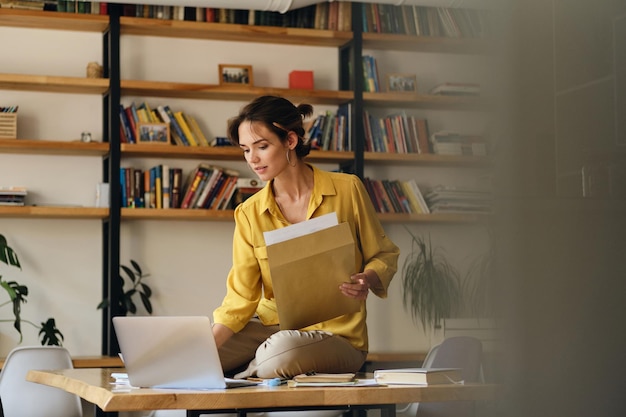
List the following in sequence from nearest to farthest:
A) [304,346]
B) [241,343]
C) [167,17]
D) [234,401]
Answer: [234,401]
[304,346]
[241,343]
[167,17]

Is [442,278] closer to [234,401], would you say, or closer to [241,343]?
[234,401]

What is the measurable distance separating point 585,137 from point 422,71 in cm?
9

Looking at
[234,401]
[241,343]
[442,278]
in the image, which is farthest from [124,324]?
[442,278]

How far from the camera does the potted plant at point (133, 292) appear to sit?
455 cm

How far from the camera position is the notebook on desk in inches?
61.3

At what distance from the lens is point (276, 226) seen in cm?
246

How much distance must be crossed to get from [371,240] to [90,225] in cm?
269

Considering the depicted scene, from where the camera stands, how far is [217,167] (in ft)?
15.8

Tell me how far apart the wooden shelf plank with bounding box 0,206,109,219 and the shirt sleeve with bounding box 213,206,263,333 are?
219 centimetres

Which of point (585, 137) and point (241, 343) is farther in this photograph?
point (241, 343)

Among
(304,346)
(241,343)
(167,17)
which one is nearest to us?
(304,346)

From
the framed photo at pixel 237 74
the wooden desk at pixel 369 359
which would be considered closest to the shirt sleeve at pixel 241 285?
the wooden desk at pixel 369 359

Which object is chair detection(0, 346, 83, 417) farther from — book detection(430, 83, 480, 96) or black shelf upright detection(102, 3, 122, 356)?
book detection(430, 83, 480, 96)

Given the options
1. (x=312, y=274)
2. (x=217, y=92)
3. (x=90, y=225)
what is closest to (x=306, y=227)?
(x=312, y=274)
